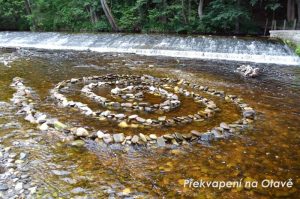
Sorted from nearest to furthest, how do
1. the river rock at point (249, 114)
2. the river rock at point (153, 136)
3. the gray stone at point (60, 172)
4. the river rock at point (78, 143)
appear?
the gray stone at point (60, 172) < the river rock at point (78, 143) < the river rock at point (153, 136) < the river rock at point (249, 114)

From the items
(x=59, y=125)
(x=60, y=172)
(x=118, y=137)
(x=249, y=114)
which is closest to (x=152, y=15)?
(x=249, y=114)

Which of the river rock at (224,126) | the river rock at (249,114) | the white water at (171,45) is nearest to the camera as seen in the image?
the river rock at (224,126)

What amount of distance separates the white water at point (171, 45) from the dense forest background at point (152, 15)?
4.70 metres

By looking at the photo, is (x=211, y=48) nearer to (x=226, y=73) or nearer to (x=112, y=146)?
(x=226, y=73)

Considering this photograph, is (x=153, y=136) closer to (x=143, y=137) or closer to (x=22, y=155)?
(x=143, y=137)

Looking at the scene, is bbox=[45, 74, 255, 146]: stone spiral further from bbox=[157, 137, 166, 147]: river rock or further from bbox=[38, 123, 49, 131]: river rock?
bbox=[38, 123, 49, 131]: river rock

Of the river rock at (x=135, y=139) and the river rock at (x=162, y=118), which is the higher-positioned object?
the river rock at (x=162, y=118)

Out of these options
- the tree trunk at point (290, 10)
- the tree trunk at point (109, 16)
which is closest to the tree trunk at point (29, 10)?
the tree trunk at point (109, 16)

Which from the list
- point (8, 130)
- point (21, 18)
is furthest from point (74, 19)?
point (8, 130)

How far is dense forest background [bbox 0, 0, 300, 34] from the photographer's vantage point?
25.4m

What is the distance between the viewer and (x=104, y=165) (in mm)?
5840

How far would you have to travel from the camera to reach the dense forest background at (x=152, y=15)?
25.4m

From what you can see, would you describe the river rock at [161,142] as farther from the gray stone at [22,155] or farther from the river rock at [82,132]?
the gray stone at [22,155]

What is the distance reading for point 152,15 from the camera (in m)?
27.9
